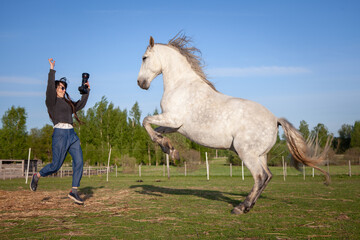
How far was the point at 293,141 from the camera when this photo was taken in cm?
611

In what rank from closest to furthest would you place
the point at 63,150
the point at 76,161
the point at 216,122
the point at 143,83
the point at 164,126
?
the point at 216,122 → the point at 164,126 → the point at 63,150 → the point at 76,161 → the point at 143,83

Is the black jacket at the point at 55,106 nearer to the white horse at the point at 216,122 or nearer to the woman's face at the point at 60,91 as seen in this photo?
the woman's face at the point at 60,91

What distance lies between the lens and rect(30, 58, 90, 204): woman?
19.8 feet

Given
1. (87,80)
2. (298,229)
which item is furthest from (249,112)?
(87,80)

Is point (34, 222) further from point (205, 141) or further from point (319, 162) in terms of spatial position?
point (319, 162)

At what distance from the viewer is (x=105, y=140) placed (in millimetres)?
53500

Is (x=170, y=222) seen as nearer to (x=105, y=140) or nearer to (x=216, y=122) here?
(x=216, y=122)

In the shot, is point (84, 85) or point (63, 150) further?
point (84, 85)

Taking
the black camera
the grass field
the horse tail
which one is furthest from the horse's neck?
the grass field

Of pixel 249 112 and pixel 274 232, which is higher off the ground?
pixel 249 112

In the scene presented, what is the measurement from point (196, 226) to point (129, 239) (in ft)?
3.61

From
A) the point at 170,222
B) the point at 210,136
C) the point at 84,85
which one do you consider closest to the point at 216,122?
the point at 210,136

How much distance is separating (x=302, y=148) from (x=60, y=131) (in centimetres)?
489

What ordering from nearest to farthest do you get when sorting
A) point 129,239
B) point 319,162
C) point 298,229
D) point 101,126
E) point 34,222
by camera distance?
point 129,239 → point 298,229 → point 34,222 → point 319,162 → point 101,126
